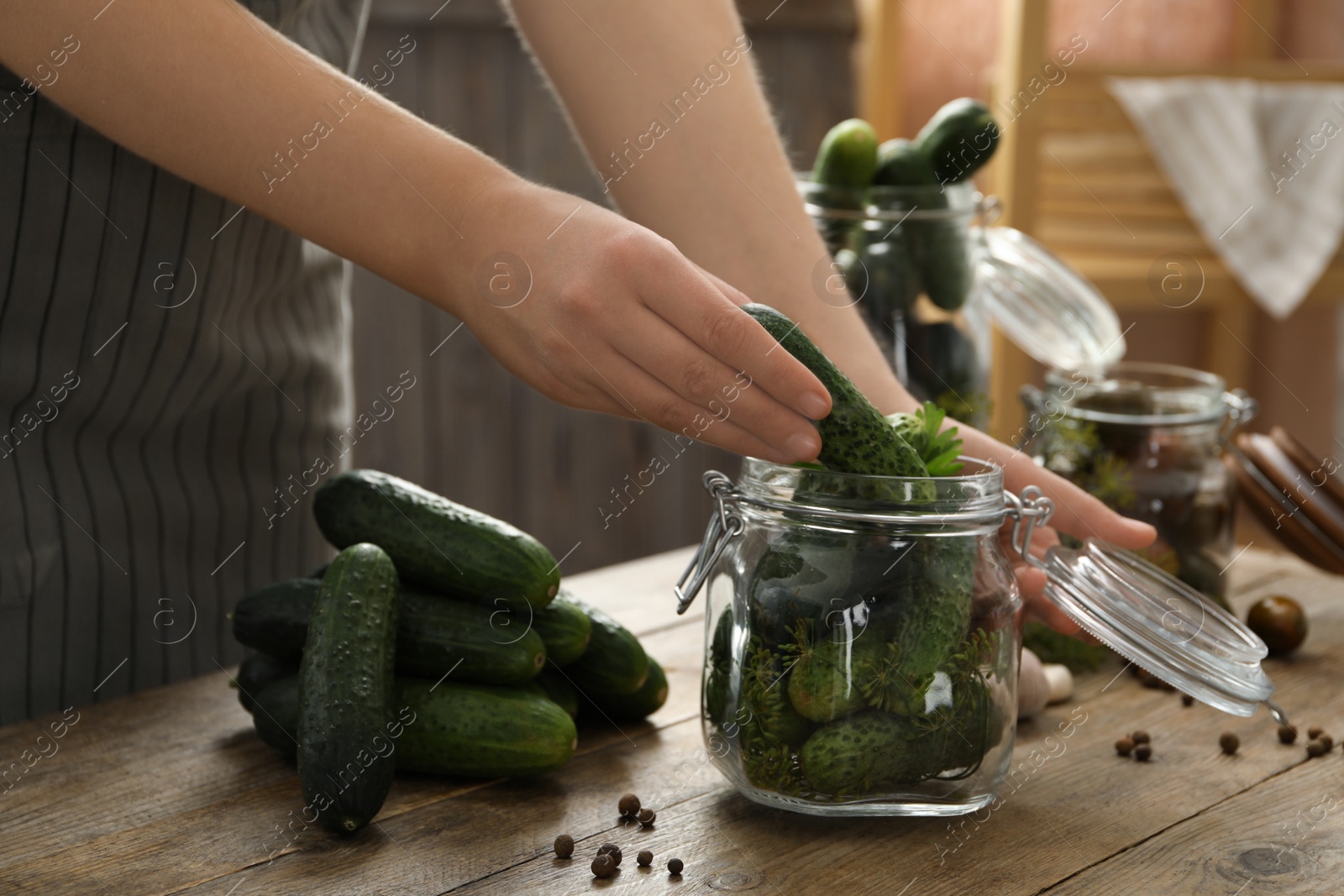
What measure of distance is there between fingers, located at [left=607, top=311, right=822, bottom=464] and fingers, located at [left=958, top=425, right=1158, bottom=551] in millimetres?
211

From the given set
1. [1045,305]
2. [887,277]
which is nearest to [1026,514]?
[887,277]

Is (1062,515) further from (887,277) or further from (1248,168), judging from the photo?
(1248,168)

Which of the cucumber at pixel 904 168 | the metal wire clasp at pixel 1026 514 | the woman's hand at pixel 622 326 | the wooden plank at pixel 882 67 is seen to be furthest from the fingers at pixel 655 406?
the wooden plank at pixel 882 67

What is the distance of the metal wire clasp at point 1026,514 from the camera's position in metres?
0.72

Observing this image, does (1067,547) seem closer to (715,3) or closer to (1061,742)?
(1061,742)

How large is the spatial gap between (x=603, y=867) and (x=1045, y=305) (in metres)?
0.80

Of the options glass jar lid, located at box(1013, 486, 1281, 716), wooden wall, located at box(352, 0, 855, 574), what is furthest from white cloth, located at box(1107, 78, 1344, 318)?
glass jar lid, located at box(1013, 486, 1281, 716)

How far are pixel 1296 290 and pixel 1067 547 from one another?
164 cm

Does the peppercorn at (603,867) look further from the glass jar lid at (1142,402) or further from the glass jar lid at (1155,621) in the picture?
the glass jar lid at (1142,402)

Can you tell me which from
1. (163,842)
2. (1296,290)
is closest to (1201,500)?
(163,842)

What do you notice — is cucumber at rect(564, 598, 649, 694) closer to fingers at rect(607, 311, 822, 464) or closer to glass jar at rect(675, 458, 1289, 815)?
glass jar at rect(675, 458, 1289, 815)

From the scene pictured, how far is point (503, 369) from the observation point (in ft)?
8.83

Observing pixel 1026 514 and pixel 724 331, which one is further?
pixel 1026 514

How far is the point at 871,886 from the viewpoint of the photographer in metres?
0.62
